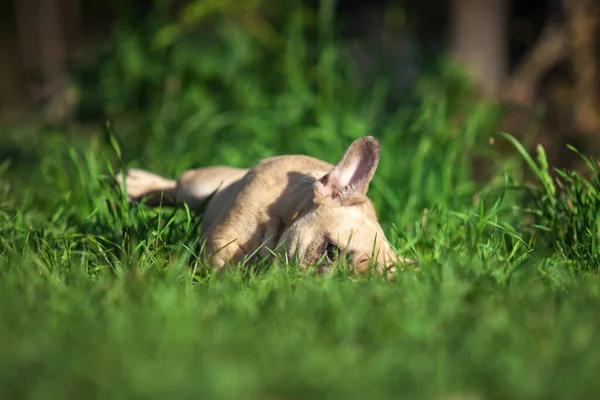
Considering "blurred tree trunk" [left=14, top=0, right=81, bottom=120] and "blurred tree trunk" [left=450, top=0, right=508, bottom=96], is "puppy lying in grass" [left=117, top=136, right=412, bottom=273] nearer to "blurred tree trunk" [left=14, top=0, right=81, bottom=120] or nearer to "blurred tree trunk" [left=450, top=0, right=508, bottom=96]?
"blurred tree trunk" [left=450, top=0, right=508, bottom=96]

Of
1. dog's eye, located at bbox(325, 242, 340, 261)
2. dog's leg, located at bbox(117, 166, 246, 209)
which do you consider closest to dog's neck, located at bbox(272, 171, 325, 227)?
dog's eye, located at bbox(325, 242, 340, 261)

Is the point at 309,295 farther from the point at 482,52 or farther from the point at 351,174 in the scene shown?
the point at 482,52

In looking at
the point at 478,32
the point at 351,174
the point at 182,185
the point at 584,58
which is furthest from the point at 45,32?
the point at 351,174

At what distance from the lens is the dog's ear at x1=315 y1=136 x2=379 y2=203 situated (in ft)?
13.1

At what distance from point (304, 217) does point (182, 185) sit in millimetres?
1201

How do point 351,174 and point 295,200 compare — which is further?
point 295,200

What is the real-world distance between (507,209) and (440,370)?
2.62m

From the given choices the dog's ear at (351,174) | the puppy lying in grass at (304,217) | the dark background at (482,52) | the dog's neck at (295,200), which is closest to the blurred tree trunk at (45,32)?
the dark background at (482,52)

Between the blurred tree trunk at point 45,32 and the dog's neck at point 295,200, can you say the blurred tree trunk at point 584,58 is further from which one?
the blurred tree trunk at point 45,32

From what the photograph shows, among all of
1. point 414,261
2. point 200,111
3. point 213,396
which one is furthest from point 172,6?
point 213,396

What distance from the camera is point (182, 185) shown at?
492 centimetres

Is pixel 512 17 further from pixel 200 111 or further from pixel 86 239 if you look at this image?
pixel 86 239

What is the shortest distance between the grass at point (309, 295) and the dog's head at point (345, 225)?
0.52 feet

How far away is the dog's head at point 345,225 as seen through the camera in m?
3.75
